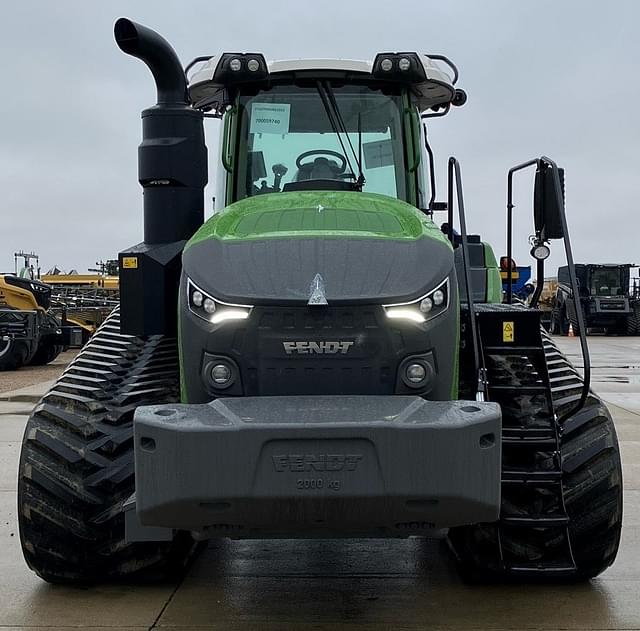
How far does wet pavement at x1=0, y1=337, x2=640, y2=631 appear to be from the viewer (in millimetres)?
4465

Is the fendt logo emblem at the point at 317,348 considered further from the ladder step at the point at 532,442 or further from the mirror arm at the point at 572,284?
the mirror arm at the point at 572,284

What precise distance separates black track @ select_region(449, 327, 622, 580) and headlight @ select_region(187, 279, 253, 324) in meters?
1.34

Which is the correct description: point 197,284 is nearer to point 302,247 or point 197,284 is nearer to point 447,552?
point 302,247

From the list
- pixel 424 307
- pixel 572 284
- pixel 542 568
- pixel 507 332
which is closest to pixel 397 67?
pixel 507 332

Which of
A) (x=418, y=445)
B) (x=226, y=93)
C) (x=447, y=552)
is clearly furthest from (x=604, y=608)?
(x=226, y=93)

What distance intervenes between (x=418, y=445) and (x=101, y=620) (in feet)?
5.78

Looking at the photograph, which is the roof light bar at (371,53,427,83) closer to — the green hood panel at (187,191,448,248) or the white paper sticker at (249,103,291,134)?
the white paper sticker at (249,103,291,134)

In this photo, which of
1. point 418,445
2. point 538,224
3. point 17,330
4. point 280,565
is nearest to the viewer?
point 418,445

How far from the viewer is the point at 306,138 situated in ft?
18.0

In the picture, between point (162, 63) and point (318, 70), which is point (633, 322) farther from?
point (162, 63)

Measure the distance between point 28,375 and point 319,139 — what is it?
48.0ft

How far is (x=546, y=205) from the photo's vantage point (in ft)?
16.2

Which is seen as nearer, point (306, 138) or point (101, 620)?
point (101, 620)

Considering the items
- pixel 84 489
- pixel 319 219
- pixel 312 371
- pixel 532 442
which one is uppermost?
pixel 319 219
